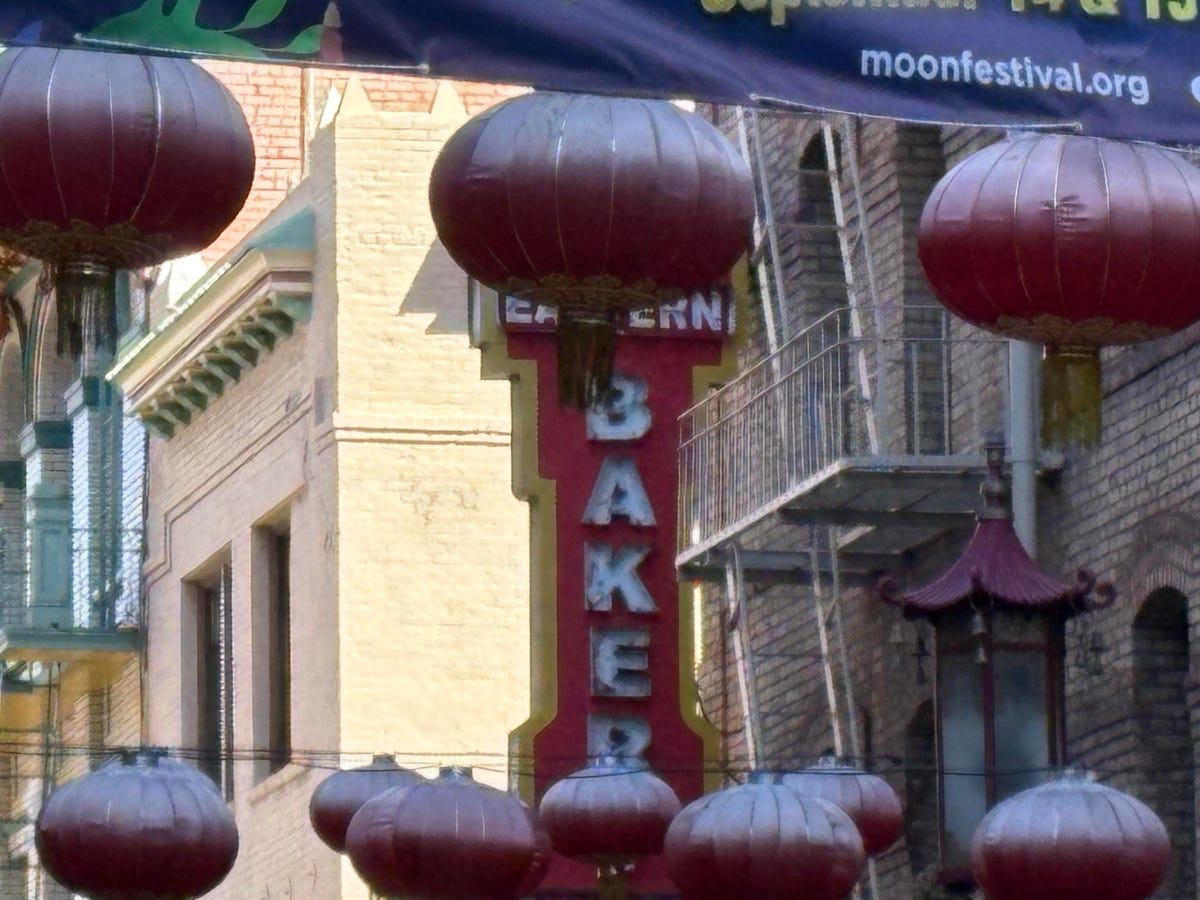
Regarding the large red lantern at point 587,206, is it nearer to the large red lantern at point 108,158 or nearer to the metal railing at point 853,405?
the large red lantern at point 108,158

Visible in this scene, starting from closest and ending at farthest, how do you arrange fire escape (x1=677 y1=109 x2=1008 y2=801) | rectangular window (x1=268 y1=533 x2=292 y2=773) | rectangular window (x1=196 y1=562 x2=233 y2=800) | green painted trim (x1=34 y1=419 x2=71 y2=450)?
fire escape (x1=677 y1=109 x2=1008 y2=801), rectangular window (x1=268 y1=533 x2=292 y2=773), rectangular window (x1=196 y1=562 x2=233 y2=800), green painted trim (x1=34 y1=419 x2=71 y2=450)

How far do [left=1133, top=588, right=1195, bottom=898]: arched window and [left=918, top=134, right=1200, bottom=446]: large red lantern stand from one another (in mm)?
6710

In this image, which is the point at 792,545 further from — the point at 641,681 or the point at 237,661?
the point at 237,661

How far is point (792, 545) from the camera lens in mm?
20906

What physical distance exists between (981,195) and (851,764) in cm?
778

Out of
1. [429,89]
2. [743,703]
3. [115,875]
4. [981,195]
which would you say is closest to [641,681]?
[743,703]

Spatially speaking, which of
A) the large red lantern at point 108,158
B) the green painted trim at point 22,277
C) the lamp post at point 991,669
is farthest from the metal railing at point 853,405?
the green painted trim at point 22,277

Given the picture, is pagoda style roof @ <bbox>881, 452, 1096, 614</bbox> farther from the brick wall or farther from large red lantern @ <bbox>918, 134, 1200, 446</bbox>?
the brick wall

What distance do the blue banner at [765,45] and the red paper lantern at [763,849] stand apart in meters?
5.46

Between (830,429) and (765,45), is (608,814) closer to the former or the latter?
(830,429)

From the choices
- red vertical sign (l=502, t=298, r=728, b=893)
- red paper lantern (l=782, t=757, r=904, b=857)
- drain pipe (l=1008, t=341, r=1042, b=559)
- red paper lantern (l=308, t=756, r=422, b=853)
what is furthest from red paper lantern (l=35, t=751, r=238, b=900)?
red vertical sign (l=502, t=298, r=728, b=893)

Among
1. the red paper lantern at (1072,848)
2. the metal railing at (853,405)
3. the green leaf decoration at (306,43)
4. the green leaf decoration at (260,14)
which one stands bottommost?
the red paper lantern at (1072,848)

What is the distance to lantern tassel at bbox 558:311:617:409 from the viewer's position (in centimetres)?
997

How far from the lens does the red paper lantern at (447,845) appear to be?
15.8m
